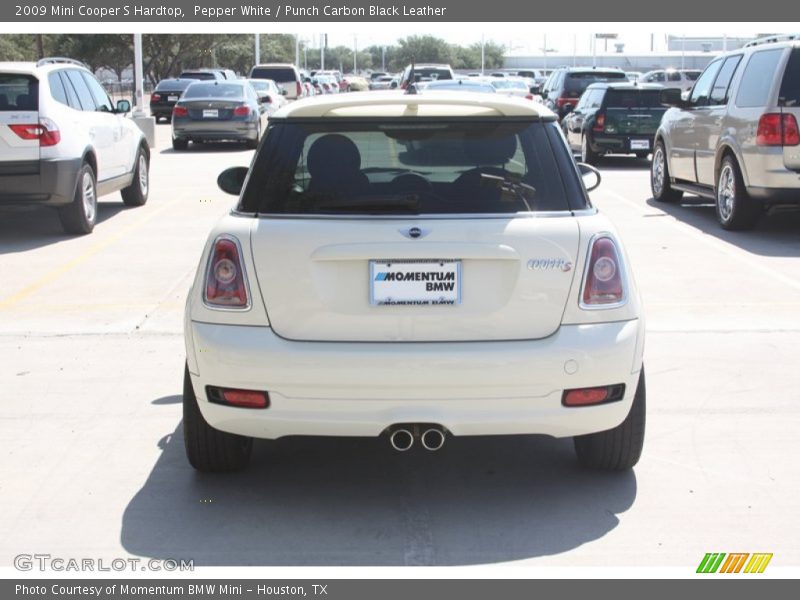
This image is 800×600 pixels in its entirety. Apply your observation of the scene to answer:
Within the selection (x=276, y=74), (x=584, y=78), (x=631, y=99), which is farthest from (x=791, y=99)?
(x=276, y=74)

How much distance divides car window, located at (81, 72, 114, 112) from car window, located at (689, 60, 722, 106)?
6672mm

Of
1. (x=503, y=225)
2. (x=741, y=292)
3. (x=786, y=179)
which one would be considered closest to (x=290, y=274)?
(x=503, y=225)

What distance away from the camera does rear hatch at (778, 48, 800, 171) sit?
11.2 meters

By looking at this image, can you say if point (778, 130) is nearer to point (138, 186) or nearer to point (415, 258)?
point (415, 258)

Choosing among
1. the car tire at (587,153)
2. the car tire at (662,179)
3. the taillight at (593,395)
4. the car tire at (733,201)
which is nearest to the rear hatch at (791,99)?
the car tire at (733,201)

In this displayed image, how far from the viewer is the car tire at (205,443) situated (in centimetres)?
494

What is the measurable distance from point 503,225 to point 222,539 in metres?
1.57

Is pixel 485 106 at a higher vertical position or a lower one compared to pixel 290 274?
higher

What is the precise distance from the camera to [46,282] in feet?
32.1

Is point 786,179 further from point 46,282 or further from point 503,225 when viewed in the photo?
point 503,225

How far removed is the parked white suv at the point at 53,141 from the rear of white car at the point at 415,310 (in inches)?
297

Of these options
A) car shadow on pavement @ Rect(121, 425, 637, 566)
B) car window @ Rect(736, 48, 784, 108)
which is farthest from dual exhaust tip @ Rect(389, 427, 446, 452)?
car window @ Rect(736, 48, 784, 108)

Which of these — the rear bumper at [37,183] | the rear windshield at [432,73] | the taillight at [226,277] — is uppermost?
the rear windshield at [432,73]

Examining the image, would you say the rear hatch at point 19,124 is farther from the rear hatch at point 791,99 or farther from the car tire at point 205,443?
the car tire at point 205,443
